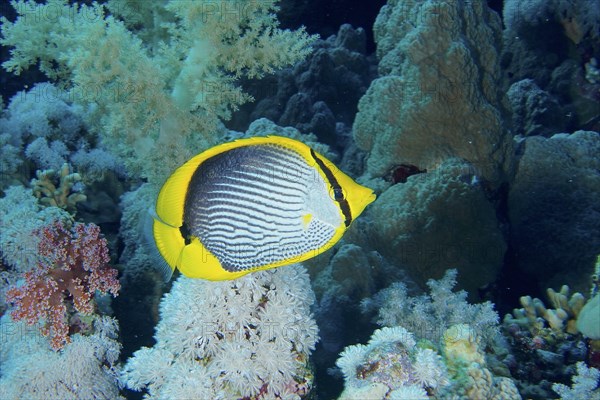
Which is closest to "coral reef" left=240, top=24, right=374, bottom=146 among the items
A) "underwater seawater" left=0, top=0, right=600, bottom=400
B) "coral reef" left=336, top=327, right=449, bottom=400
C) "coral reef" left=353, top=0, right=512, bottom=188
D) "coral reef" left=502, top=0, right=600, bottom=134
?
"underwater seawater" left=0, top=0, right=600, bottom=400

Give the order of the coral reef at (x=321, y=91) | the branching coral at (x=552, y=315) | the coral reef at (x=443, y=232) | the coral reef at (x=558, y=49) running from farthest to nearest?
1. the coral reef at (x=558, y=49)
2. the coral reef at (x=321, y=91)
3. the coral reef at (x=443, y=232)
4. the branching coral at (x=552, y=315)

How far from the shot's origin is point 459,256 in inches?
178

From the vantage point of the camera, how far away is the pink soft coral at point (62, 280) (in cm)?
288

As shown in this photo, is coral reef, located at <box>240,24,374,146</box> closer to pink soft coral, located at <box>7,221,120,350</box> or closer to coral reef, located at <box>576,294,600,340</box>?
pink soft coral, located at <box>7,221,120,350</box>

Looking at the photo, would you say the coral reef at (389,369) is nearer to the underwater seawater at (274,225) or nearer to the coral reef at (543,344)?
the underwater seawater at (274,225)

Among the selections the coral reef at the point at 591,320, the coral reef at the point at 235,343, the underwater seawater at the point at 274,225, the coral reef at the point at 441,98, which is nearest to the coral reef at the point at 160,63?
the underwater seawater at the point at 274,225

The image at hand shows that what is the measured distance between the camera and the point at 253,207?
6.43 ft

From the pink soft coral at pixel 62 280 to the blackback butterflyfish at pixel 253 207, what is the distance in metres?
1.29

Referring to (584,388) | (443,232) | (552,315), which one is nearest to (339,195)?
(584,388)

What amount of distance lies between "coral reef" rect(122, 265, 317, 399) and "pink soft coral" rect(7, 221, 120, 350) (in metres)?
0.79

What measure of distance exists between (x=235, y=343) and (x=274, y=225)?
767mm

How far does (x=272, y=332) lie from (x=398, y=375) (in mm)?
657

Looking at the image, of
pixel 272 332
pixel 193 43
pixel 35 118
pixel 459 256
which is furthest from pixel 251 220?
pixel 35 118

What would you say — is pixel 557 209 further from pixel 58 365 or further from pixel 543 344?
pixel 58 365
